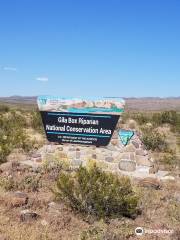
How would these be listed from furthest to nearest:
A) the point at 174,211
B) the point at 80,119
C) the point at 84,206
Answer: the point at 80,119
the point at 174,211
the point at 84,206

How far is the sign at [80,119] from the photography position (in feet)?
43.1

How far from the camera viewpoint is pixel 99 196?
9.57 metres

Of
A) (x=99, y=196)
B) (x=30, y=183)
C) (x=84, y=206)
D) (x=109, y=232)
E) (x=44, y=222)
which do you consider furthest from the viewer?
(x=30, y=183)

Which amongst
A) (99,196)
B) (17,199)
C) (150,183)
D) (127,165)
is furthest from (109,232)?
(127,165)

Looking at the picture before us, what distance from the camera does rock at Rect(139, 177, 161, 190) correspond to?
12273 millimetres

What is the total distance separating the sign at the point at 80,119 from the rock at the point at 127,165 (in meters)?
0.77

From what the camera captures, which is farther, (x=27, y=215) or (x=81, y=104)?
(x=81, y=104)

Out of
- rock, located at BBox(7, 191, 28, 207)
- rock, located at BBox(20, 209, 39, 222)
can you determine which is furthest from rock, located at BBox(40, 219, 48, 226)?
rock, located at BBox(7, 191, 28, 207)

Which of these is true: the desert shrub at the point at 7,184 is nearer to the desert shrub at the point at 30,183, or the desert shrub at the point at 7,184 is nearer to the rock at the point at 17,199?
the desert shrub at the point at 30,183

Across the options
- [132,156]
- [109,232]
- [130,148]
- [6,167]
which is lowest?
[109,232]

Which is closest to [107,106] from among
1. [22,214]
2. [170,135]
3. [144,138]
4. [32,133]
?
[22,214]

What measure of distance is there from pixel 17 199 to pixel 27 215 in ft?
3.73

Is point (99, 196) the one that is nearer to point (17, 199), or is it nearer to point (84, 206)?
point (84, 206)

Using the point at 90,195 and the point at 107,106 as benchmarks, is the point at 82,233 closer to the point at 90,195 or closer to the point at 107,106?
the point at 90,195
